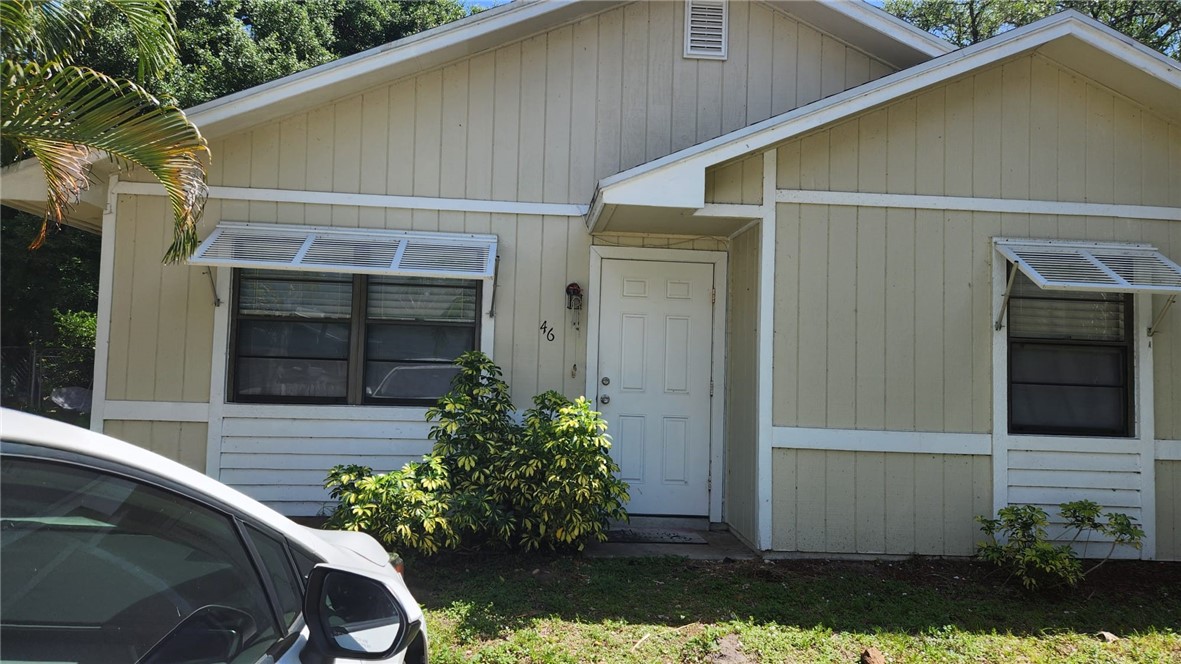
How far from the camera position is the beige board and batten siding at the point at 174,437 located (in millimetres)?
6016

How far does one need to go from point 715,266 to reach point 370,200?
3088 millimetres

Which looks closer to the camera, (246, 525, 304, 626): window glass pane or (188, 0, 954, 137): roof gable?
(246, 525, 304, 626): window glass pane

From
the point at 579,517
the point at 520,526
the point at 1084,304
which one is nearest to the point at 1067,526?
the point at 1084,304

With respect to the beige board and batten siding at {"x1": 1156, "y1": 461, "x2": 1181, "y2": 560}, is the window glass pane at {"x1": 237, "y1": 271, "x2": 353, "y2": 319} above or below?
above

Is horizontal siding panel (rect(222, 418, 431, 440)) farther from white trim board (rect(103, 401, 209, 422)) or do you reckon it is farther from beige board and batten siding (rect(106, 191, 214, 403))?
beige board and batten siding (rect(106, 191, 214, 403))

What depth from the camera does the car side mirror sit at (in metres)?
1.69

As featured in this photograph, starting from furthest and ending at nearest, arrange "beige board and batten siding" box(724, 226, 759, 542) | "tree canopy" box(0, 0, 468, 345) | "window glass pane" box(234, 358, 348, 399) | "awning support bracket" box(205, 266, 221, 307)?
"tree canopy" box(0, 0, 468, 345), "window glass pane" box(234, 358, 348, 399), "awning support bracket" box(205, 266, 221, 307), "beige board and batten siding" box(724, 226, 759, 542)

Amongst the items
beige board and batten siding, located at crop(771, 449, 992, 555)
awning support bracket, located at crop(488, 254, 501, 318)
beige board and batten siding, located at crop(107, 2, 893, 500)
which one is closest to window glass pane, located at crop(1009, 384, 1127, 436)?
beige board and batten siding, located at crop(771, 449, 992, 555)

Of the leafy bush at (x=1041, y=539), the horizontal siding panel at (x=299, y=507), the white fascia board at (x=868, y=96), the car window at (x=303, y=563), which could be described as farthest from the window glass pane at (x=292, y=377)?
the leafy bush at (x=1041, y=539)

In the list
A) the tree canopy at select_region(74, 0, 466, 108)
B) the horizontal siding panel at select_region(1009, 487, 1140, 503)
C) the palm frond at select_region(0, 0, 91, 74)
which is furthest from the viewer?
the tree canopy at select_region(74, 0, 466, 108)

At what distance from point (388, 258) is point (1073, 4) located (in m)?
13.9

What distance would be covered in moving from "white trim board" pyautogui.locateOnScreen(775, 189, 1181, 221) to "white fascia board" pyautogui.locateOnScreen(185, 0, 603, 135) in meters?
2.62

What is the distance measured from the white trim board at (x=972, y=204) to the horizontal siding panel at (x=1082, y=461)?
1.89m

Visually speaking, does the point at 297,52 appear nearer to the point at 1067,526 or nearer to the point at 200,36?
the point at 200,36
